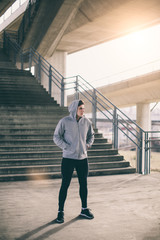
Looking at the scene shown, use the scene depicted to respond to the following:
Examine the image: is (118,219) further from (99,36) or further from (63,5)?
(99,36)

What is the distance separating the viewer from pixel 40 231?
409 centimetres

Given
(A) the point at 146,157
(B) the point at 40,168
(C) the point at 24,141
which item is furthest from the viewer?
(C) the point at 24,141

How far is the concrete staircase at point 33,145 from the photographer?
8172 mm

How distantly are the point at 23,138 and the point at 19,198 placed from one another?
12.6 feet

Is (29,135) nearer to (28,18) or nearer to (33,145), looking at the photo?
(33,145)

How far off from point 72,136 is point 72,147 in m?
0.15

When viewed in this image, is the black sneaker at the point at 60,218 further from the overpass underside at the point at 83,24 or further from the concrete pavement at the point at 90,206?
the overpass underside at the point at 83,24

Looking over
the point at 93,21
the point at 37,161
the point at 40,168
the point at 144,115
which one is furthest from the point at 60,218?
the point at 144,115

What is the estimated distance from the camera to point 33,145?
924 cm

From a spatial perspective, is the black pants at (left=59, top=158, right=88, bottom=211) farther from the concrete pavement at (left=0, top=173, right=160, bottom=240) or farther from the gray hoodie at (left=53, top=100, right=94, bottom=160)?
the concrete pavement at (left=0, top=173, right=160, bottom=240)

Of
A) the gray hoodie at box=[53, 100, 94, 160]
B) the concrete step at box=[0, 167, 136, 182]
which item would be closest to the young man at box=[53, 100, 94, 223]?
the gray hoodie at box=[53, 100, 94, 160]

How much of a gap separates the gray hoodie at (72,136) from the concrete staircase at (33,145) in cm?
349

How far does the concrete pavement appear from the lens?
13.2ft

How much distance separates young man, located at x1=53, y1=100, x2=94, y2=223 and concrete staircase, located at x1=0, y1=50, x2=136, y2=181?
11.0 ft
